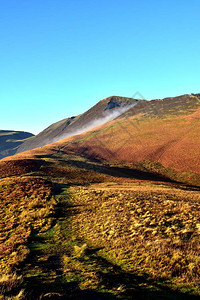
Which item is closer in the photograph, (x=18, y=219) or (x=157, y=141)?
(x=18, y=219)

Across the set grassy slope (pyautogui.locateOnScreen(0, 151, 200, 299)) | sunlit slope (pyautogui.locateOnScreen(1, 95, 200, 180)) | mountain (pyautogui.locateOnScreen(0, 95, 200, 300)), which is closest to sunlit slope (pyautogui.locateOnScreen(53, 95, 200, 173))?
sunlit slope (pyautogui.locateOnScreen(1, 95, 200, 180))

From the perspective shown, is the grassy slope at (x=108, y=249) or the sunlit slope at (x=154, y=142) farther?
the sunlit slope at (x=154, y=142)

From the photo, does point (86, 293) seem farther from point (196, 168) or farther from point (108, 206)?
point (196, 168)

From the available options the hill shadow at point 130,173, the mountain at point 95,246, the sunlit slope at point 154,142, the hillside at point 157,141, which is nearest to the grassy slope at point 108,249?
the mountain at point 95,246

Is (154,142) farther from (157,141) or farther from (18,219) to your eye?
(18,219)

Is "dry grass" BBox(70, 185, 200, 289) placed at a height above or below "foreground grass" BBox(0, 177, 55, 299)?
below

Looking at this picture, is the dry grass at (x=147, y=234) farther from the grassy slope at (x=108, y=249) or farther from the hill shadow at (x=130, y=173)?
the hill shadow at (x=130, y=173)

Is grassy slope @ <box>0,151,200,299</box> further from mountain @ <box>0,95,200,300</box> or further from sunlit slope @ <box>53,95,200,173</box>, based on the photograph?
sunlit slope @ <box>53,95,200,173</box>

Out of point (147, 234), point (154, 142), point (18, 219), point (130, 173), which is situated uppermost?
point (154, 142)

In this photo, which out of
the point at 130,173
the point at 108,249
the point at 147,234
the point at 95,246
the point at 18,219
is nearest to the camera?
the point at 108,249

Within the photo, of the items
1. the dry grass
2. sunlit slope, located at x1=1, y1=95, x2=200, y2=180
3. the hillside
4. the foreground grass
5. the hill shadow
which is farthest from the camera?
sunlit slope, located at x1=1, y1=95, x2=200, y2=180

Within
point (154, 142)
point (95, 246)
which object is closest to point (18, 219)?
point (95, 246)

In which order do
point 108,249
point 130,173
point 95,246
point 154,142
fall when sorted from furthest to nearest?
point 154,142
point 130,173
point 95,246
point 108,249

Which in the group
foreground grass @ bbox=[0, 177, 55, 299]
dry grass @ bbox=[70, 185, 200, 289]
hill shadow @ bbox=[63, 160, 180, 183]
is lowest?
hill shadow @ bbox=[63, 160, 180, 183]
